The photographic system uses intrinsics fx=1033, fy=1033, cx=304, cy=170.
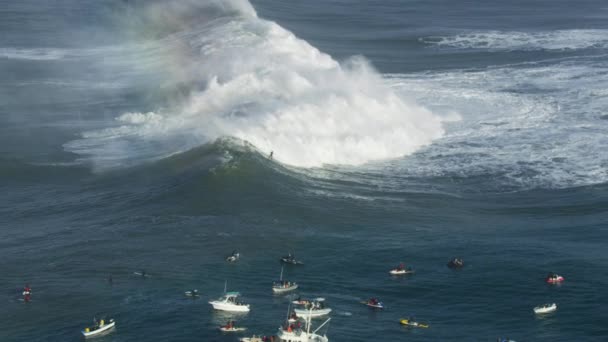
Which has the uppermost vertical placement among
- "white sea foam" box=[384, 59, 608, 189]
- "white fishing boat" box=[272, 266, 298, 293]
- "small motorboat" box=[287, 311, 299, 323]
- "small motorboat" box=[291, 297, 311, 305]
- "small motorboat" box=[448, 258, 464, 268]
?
"white sea foam" box=[384, 59, 608, 189]

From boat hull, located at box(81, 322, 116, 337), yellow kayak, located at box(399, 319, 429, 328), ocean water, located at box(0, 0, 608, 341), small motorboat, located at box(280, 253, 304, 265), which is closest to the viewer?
boat hull, located at box(81, 322, 116, 337)

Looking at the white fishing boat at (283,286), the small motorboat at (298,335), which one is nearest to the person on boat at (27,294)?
the white fishing boat at (283,286)

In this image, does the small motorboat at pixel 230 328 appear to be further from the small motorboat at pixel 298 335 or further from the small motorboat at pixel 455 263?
the small motorboat at pixel 455 263

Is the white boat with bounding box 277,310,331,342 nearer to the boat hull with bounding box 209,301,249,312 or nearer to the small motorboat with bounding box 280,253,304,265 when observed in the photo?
the boat hull with bounding box 209,301,249,312

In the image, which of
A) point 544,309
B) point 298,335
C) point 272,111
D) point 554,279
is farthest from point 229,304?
point 272,111

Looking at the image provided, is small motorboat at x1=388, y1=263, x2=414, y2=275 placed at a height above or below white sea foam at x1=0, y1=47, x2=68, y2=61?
below

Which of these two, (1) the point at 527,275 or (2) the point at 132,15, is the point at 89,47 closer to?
(2) the point at 132,15

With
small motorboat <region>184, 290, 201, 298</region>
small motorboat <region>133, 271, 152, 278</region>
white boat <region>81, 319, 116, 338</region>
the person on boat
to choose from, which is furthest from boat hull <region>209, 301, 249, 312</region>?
the person on boat

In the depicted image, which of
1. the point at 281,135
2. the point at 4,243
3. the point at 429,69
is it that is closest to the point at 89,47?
the point at 429,69
